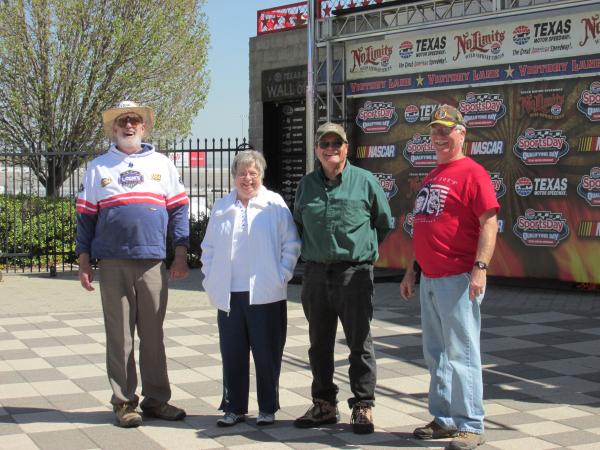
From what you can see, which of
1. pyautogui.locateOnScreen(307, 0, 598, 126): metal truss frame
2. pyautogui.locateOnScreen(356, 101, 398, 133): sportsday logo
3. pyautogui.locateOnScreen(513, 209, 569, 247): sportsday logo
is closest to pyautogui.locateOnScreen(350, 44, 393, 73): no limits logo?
pyautogui.locateOnScreen(307, 0, 598, 126): metal truss frame

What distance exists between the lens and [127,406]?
6.23 metres

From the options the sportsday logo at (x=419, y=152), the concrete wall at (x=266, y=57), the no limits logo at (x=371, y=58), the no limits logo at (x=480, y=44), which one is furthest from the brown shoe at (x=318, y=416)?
the concrete wall at (x=266, y=57)

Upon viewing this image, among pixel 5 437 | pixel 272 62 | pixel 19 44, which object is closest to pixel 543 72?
pixel 272 62

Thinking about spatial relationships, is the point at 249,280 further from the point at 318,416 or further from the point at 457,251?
the point at 457,251

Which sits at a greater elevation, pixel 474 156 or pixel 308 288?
pixel 474 156

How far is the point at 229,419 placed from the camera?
617 centimetres

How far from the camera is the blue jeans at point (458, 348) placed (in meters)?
5.62

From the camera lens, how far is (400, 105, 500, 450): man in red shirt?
5562 millimetres

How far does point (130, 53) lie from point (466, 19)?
30.2ft

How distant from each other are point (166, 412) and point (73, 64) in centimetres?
1470

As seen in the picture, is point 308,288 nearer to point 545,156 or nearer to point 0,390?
point 0,390

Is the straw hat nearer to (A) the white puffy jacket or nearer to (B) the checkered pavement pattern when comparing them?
(A) the white puffy jacket

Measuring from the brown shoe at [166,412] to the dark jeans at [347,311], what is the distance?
950 millimetres

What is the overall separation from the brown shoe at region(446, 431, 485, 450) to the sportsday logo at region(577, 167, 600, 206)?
738cm
